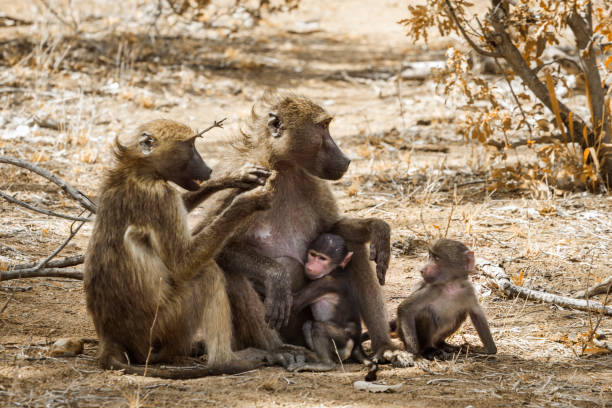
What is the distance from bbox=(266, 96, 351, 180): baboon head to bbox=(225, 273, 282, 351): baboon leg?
2.51 ft

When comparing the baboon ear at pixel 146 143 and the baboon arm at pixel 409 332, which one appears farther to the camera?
the baboon arm at pixel 409 332

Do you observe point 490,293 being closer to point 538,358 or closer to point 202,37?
point 538,358

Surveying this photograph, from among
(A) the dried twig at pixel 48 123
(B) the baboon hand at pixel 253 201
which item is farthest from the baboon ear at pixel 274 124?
(A) the dried twig at pixel 48 123

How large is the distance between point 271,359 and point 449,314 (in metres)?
1.02

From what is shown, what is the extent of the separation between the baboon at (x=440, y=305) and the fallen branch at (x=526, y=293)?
743mm

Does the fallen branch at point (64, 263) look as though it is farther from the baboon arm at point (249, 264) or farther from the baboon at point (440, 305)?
the baboon at point (440, 305)

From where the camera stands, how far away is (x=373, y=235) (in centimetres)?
414

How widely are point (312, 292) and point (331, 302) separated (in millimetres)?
126

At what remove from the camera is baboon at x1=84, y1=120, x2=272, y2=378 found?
11.6ft

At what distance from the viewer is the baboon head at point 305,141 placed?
4188mm

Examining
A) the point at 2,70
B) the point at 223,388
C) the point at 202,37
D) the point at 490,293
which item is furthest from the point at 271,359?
the point at 202,37

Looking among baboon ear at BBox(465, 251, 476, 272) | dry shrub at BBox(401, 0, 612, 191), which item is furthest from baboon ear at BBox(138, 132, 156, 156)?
dry shrub at BBox(401, 0, 612, 191)

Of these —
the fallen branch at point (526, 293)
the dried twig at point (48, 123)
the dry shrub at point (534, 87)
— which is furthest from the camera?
the dried twig at point (48, 123)

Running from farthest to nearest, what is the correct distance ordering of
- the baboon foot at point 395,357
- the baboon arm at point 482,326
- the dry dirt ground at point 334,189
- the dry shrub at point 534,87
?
1. the dry shrub at point 534,87
2. the baboon arm at point 482,326
3. the baboon foot at point 395,357
4. the dry dirt ground at point 334,189
